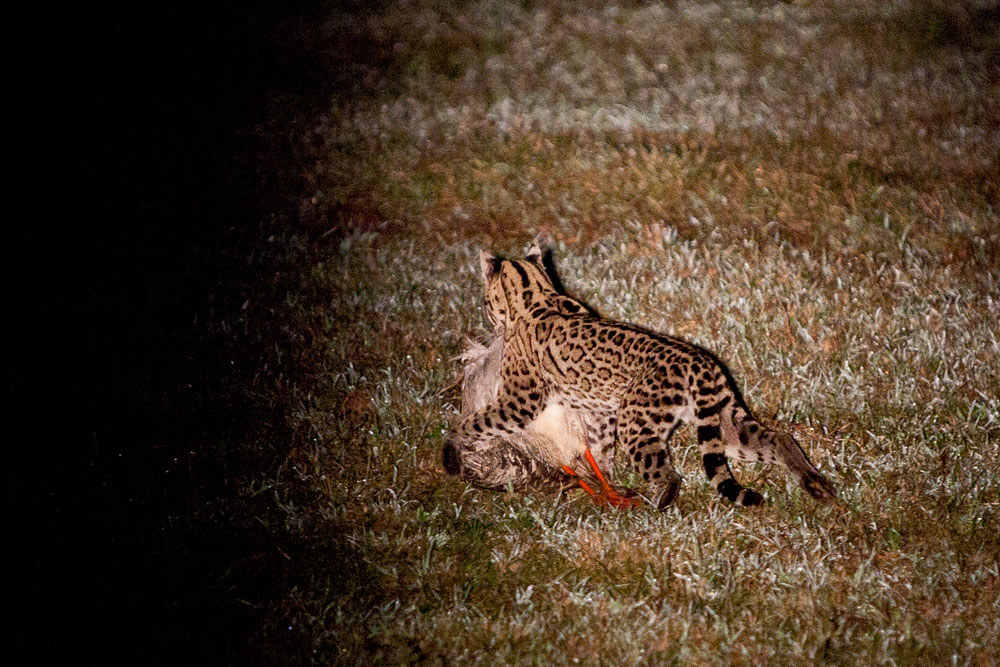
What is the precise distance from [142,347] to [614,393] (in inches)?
→ 192

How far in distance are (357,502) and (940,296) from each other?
19.0 feet

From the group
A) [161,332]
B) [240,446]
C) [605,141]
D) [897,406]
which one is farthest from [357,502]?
[605,141]

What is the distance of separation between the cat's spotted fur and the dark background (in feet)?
6.41

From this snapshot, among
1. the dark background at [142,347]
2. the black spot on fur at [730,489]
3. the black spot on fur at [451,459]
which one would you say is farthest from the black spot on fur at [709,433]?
the dark background at [142,347]

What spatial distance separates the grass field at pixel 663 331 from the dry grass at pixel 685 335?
0.03 m

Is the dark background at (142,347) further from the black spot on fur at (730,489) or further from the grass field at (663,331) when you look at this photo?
the black spot on fur at (730,489)

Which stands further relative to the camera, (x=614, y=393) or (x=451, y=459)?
(x=451, y=459)

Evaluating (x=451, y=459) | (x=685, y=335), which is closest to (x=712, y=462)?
(x=451, y=459)

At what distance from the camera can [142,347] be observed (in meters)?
8.77

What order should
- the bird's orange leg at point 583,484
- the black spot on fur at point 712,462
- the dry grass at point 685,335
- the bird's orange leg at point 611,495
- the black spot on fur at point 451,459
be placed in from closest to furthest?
1. the dry grass at point 685,335
2. the black spot on fur at point 712,462
3. the bird's orange leg at point 611,495
4. the bird's orange leg at point 583,484
5. the black spot on fur at point 451,459

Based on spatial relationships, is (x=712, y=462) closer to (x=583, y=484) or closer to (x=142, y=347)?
(x=583, y=484)

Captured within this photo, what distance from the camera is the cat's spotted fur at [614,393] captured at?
228 inches

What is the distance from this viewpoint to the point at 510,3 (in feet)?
73.0

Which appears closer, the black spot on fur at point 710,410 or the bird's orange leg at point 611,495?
the black spot on fur at point 710,410
